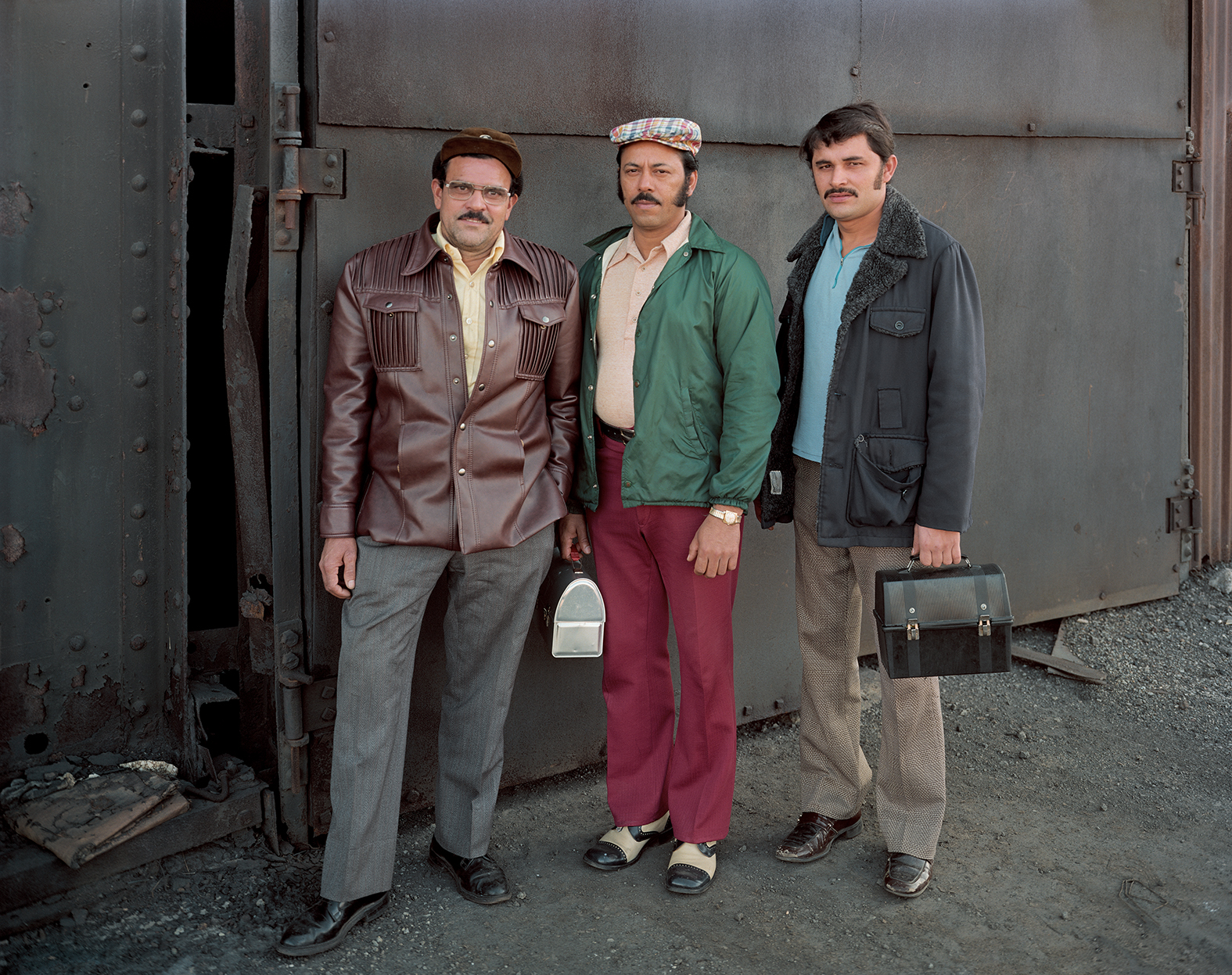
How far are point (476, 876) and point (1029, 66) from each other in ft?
12.9

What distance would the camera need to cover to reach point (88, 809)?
2.96 m

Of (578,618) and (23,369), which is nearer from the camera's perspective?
(23,369)

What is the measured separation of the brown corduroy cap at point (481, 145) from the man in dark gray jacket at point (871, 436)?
88 centimetres

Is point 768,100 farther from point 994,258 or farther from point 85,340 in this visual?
point 85,340

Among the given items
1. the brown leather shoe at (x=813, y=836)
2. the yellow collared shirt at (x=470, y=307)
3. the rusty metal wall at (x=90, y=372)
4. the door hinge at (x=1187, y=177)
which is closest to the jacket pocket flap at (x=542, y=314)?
the yellow collared shirt at (x=470, y=307)

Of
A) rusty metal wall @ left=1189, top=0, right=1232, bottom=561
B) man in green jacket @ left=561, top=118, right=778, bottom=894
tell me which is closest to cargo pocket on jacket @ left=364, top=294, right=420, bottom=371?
man in green jacket @ left=561, top=118, right=778, bottom=894

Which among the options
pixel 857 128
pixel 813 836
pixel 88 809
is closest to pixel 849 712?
pixel 813 836

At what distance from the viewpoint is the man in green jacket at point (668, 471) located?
301cm

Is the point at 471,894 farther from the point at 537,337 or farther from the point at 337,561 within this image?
the point at 537,337

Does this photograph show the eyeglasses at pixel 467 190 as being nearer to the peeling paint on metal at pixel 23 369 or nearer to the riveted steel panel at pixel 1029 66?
the peeling paint on metal at pixel 23 369

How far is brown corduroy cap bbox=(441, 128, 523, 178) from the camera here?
9.34ft

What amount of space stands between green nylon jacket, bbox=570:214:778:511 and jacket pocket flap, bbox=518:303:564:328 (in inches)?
8.8

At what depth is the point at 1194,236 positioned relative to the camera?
17.7 ft

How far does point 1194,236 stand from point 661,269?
3.63m
